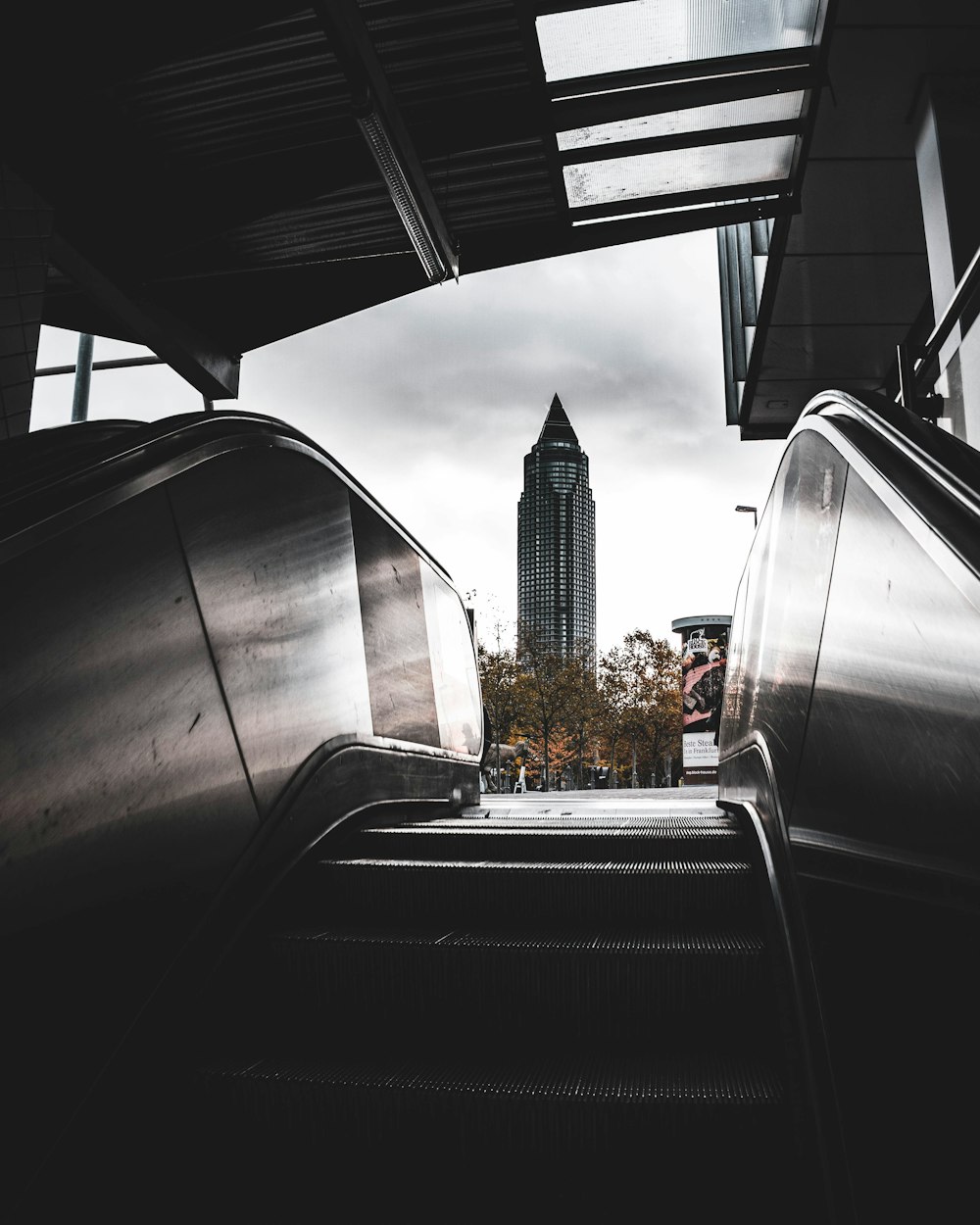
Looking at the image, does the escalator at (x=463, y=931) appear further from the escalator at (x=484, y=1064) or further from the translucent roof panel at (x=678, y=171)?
the translucent roof panel at (x=678, y=171)

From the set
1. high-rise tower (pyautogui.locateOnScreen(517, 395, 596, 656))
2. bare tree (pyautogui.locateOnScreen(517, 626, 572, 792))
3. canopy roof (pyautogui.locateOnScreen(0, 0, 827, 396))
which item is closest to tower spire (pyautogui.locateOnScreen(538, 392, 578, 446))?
high-rise tower (pyautogui.locateOnScreen(517, 395, 596, 656))

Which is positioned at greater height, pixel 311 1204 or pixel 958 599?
pixel 958 599

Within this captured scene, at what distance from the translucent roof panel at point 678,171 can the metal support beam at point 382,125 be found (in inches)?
58.4

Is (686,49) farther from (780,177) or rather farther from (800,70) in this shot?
(780,177)

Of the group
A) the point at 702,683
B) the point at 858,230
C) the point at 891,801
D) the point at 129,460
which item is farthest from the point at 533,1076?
the point at 702,683

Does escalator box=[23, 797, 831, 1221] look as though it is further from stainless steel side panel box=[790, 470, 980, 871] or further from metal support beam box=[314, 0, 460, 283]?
metal support beam box=[314, 0, 460, 283]

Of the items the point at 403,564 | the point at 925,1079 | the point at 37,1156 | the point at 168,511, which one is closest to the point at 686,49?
the point at 403,564

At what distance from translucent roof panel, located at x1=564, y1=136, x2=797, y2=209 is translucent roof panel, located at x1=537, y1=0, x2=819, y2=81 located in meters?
0.90

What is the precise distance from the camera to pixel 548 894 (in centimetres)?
271

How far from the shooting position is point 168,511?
253 centimetres

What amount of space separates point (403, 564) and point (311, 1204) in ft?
12.6

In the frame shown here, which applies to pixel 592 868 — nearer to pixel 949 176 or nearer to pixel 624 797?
pixel 949 176

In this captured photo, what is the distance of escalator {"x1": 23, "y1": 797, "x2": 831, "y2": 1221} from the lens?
175cm

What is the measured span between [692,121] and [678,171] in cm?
60
